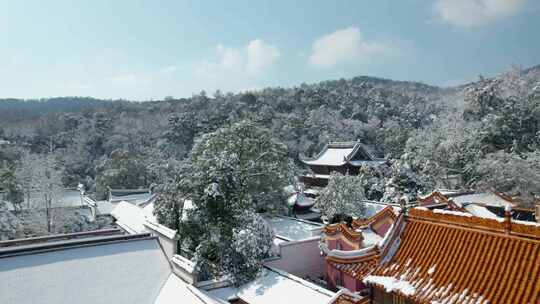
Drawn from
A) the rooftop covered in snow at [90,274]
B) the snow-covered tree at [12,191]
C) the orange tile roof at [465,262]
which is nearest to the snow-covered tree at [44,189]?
the snow-covered tree at [12,191]

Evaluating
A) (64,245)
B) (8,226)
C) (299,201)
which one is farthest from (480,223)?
(8,226)

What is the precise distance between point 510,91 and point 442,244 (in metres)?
28.3

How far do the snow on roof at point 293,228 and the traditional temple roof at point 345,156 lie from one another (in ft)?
41.9

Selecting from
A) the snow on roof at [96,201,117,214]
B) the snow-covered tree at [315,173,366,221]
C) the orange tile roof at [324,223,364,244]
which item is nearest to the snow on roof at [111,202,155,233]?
the snow on roof at [96,201,117,214]

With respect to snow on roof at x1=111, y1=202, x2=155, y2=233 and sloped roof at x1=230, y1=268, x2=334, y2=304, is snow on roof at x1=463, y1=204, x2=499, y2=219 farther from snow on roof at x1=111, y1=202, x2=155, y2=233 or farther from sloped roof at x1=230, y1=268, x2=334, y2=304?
snow on roof at x1=111, y1=202, x2=155, y2=233

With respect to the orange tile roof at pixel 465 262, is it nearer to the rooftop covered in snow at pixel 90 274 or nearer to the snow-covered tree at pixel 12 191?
the rooftop covered in snow at pixel 90 274

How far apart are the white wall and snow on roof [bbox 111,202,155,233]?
23.8 ft

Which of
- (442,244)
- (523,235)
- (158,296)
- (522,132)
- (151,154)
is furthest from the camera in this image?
(151,154)

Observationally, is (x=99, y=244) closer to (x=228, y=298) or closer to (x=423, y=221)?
(x=228, y=298)

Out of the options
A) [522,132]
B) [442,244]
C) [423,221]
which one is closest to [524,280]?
[442,244]

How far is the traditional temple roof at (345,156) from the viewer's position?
31.3 metres

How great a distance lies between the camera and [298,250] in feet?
49.8

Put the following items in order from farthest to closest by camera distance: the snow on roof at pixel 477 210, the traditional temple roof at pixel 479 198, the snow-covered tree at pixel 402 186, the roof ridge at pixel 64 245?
1. the snow-covered tree at pixel 402 186
2. the traditional temple roof at pixel 479 198
3. the snow on roof at pixel 477 210
4. the roof ridge at pixel 64 245

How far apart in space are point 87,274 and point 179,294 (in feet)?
7.62
